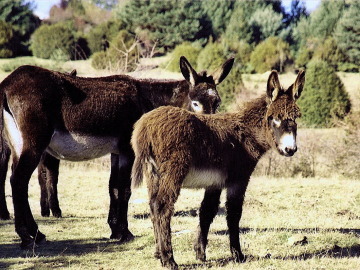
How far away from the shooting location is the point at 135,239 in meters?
7.39

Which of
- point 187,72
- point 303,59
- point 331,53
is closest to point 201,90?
point 187,72

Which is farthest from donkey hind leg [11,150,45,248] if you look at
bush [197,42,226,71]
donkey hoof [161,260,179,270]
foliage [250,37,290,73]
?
foliage [250,37,290,73]

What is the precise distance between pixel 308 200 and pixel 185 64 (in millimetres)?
4651

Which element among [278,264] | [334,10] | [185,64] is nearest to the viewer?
[278,264]

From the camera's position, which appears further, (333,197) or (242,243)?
(333,197)

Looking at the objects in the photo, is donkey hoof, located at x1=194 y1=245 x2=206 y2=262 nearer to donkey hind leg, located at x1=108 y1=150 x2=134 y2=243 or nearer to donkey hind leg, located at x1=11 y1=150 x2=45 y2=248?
donkey hind leg, located at x1=108 y1=150 x2=134 y2=243

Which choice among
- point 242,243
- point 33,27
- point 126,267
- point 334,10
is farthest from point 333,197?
point 33,27

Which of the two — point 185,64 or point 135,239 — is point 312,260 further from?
point 185,64

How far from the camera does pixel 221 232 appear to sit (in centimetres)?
791

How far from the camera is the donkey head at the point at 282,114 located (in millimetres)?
5770

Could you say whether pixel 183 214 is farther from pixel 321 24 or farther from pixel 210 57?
pixel 321 24

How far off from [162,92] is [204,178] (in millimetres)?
2589

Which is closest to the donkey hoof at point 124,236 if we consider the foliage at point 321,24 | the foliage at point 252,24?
the foliage at point 252,24

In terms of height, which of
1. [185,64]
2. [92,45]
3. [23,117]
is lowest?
[92,45]
